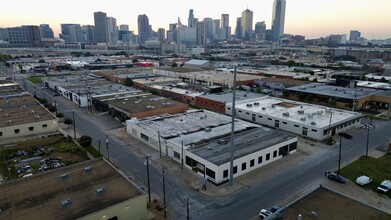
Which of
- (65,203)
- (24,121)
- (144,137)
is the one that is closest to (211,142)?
(144,137)

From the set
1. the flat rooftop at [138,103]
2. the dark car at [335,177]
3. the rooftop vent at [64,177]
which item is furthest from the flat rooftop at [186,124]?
the dark car at [335,177]

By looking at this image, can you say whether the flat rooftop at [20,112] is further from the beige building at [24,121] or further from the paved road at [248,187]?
the paved road at [248,187]

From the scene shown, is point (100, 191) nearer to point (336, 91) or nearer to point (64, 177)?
point (64, 177)

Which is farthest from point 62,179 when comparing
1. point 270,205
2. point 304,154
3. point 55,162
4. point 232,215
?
point 304,154

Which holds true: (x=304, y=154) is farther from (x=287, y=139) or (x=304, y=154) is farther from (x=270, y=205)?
(x=270, y=205)

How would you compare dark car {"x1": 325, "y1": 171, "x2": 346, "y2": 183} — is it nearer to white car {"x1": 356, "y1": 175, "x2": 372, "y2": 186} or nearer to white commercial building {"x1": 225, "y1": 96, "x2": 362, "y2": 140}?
white car {"x1": 356, "y1": 175, "x2": 372, "y2": 186}
